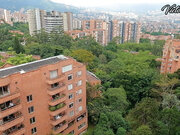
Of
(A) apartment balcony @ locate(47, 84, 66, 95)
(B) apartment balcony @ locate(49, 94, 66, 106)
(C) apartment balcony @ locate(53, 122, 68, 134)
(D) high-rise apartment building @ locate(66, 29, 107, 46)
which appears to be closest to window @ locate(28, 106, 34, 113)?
(B) apartment balcony @ locate(49, 94, 66, 106)

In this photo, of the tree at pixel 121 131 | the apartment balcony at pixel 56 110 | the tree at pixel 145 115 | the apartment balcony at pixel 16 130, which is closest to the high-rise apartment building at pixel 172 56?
the tree at pixel 145 115

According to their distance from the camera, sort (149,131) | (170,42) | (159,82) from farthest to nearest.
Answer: (170,42) → (159,82) → (149,131)

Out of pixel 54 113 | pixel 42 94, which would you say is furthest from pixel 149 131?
pixel 42 94

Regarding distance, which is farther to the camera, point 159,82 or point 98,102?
point 159,82

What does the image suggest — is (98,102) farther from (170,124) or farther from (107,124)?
(170,124)

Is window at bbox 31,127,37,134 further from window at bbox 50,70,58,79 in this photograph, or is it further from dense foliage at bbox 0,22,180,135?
dense foliage at bbox 0,22,180,135

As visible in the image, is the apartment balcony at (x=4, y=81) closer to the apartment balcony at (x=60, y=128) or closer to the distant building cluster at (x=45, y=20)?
the apartment balcony at (x=60, y=128)

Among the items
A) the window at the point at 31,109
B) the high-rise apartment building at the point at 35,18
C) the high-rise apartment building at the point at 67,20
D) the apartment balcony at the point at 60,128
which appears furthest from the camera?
the high-rise apartment building at the point at 67,20

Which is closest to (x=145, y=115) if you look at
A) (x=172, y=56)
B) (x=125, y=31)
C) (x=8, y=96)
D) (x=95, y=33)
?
(x=8, y=96)
